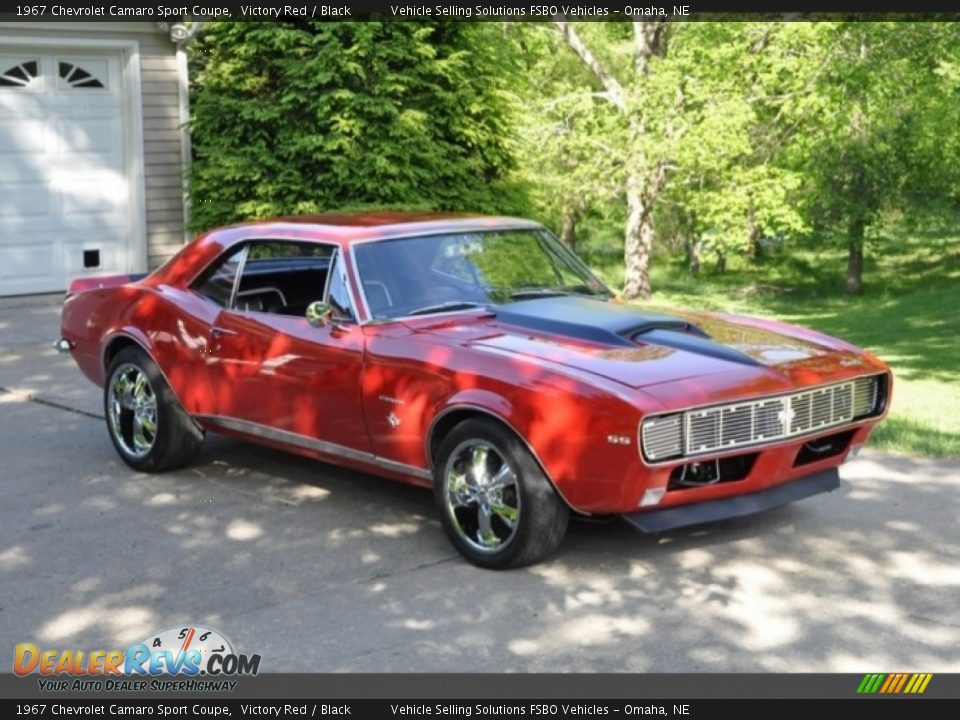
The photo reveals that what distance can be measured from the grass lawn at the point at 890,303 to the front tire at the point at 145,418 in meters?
4.33

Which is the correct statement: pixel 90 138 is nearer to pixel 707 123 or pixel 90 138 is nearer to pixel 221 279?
pixel 221 279

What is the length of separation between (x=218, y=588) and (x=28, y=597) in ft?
2.62

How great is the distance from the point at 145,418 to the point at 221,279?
37.6 inches

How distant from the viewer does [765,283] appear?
32.3 meters

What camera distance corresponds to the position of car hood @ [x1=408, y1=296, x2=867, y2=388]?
6.24m

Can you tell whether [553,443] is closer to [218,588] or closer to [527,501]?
[527,501]

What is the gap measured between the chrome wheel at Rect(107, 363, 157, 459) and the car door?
652 millimetres

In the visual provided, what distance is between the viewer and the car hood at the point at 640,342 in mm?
6236

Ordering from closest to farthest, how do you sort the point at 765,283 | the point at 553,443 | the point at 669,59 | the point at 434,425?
the point at 553,443, the point at 434,425, the point at 669,59, the point at 765,283

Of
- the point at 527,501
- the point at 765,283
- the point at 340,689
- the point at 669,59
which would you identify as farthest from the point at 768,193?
the point at 340,689

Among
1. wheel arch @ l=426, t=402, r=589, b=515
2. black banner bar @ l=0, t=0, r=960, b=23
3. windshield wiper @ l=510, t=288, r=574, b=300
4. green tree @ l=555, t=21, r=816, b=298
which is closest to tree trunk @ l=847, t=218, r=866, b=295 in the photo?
green tree @ l=555, t=21, r=816, b=298

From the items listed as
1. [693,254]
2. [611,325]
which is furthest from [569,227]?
[611,325]

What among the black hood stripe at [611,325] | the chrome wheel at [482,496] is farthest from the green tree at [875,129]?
the chrome wheel at [482,496]

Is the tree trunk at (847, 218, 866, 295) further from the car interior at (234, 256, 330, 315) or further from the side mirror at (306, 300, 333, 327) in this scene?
the side mirror at (306, 300, 333, 327)
